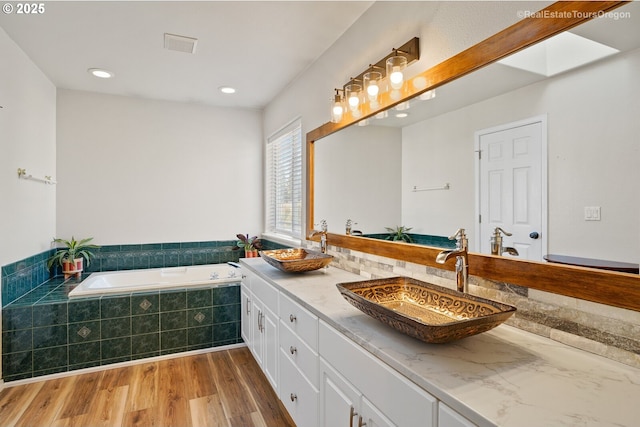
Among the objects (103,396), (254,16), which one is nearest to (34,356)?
(103,396)

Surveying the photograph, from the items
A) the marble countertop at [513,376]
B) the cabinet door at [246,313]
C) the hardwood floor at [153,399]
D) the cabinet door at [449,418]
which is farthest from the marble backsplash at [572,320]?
the cabinet door at [246,313]

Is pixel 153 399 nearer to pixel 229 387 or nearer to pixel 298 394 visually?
pixel 229 387

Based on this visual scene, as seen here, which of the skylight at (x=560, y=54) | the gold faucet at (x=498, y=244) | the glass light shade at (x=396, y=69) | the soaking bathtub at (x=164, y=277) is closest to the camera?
the skylight at (x=560, y=54)

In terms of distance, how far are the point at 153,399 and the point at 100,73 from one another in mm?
2840

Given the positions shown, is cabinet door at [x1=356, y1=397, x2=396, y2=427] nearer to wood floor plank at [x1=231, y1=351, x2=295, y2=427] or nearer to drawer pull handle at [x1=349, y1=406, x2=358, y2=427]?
drawer pull handle at [x1=349, y1=406, x2=358, y2=427]

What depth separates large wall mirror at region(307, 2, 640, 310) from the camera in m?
0.98

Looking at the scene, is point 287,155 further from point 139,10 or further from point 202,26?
point 139,10

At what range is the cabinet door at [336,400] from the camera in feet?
4.04

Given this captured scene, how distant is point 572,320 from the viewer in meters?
1.12

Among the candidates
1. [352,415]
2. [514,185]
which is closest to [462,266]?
[514,185]

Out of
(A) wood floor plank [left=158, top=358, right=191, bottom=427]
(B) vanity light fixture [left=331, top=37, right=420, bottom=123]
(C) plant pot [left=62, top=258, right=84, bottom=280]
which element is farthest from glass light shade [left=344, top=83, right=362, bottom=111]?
(C) plant pot [left=62, top=258, right=84, bottom=280]

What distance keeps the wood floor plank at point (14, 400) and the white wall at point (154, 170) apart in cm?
160

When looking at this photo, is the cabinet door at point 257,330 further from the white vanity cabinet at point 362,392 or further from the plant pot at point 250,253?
the plant pot at point 250,253

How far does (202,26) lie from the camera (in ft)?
7.72
